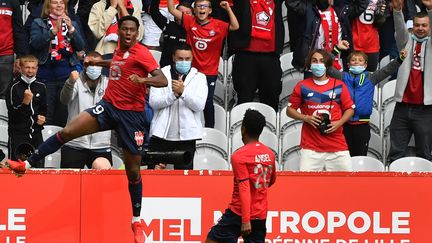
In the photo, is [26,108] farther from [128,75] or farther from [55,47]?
[128,75]

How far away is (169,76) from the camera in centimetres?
1487

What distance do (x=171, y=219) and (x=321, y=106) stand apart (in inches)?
89.8

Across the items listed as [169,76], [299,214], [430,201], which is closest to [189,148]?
[169,76]

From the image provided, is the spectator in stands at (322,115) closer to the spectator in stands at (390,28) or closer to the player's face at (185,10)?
the player's face at (185,10)

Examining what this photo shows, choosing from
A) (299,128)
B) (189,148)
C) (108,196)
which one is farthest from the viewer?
(299,128)

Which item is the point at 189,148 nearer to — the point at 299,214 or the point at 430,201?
the point at 299,214

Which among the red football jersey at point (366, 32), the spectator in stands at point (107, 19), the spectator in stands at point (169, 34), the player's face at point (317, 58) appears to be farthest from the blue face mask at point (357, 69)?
the spectator in stands at point (107, 19)

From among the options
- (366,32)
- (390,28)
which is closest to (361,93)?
(366,32)

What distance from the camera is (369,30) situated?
1677cm

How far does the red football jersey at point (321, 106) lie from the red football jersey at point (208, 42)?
5.65 feet

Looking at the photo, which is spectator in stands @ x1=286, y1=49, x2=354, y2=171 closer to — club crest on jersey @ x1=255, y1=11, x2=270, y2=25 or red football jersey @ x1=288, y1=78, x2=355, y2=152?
red football jersey @ x1=288, y1=78, x2=355, y2=152

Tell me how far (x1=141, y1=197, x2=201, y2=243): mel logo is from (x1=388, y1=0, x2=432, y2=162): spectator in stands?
120 inches

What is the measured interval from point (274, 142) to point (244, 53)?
1316mm

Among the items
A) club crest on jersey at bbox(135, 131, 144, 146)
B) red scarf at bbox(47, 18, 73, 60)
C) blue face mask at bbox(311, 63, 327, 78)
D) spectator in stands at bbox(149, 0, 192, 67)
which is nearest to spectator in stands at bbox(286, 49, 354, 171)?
blue face mask at bbox(311, 63, 327, 78)
